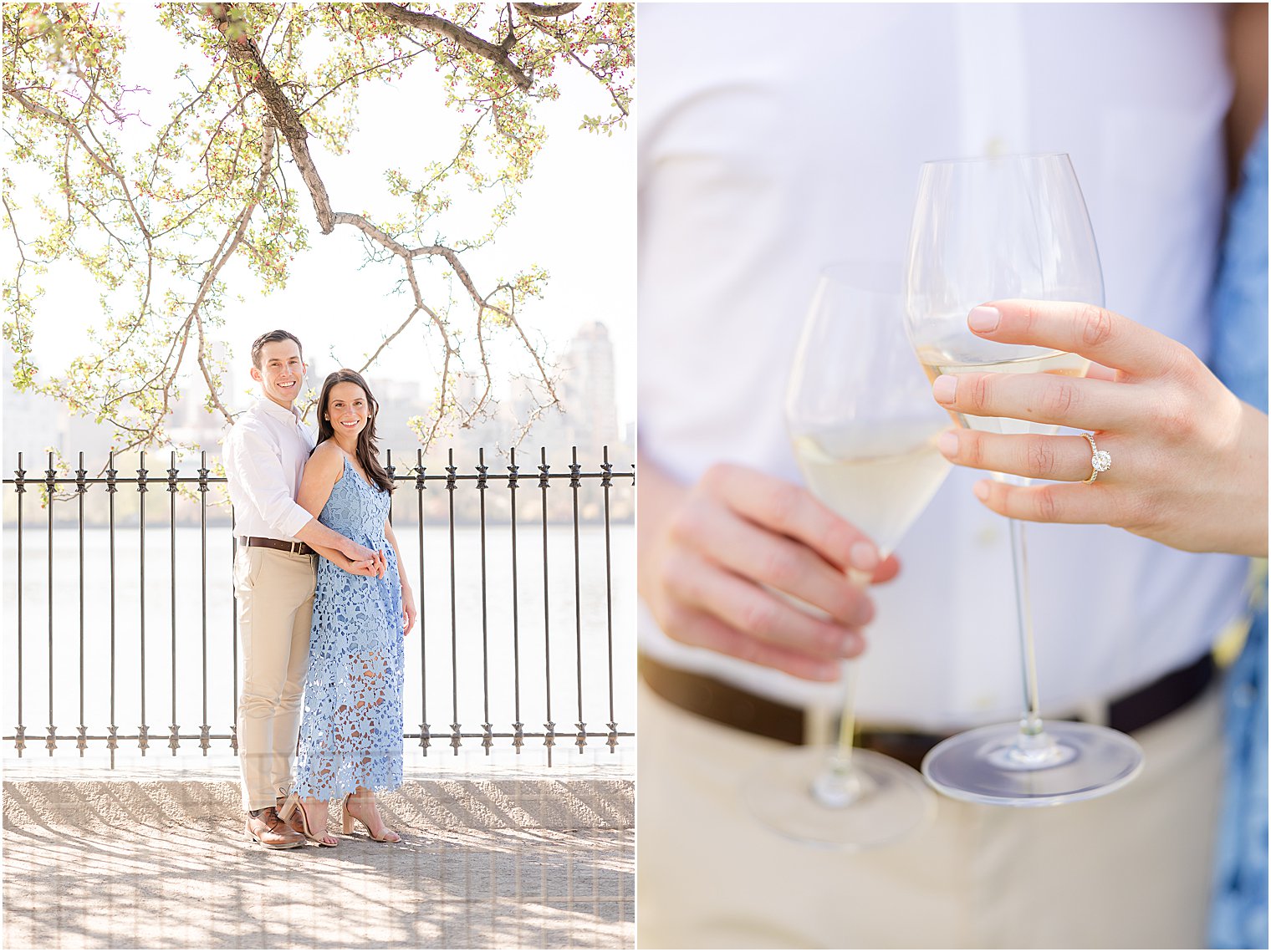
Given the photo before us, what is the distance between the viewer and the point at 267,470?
8.96 feet

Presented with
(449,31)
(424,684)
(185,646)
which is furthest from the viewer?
(185,646)

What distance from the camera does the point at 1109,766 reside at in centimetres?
158

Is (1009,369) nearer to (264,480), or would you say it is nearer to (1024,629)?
(1024,629)

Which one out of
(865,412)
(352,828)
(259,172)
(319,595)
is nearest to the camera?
(865,412)

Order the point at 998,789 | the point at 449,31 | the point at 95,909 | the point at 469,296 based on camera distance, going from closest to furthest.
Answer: the point at 998,789
the point at 95,909
the point at 449,31
the point at 469,296

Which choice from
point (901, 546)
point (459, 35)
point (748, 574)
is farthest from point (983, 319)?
point (459, 35)

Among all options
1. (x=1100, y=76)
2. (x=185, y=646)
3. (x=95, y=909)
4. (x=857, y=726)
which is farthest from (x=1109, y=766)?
(x=185, y=646)

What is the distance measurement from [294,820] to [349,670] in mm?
567

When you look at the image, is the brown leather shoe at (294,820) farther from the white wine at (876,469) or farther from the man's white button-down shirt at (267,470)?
the white wine at (876,469)

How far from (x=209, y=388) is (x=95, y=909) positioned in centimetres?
162

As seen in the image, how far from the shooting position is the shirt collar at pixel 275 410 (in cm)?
279

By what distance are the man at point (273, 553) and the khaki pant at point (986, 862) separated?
142 cm

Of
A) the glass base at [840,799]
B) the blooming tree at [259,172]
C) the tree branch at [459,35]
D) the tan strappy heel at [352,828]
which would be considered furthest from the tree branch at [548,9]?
the tan strappy heel at [352,828]

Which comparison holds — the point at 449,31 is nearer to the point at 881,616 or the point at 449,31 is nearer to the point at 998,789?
the point at 881,616
